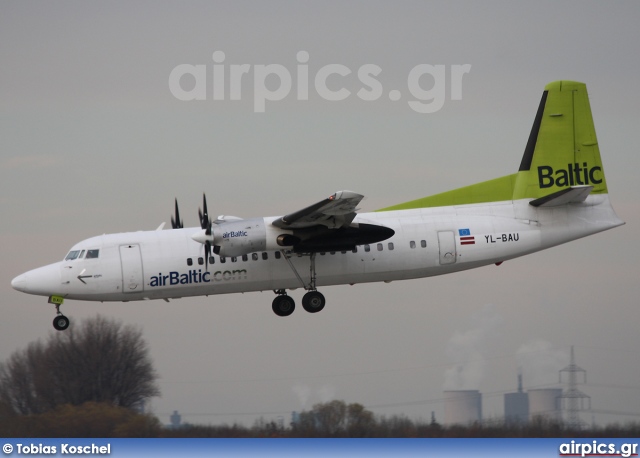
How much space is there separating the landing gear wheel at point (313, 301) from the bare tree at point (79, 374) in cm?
524

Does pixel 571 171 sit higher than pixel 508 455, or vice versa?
pixel 571 171

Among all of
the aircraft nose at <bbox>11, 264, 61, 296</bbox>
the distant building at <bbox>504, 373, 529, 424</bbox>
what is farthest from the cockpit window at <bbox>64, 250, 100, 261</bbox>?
the distant building at <bbox>504, 373, 529, 424</bbox>

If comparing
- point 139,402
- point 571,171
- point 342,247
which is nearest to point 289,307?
point 342,247

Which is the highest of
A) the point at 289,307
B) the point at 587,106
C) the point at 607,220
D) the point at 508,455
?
the point at 587,106

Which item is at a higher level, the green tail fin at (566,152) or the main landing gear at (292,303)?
the green tail fin at (566,152)

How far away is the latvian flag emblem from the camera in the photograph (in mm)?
30766

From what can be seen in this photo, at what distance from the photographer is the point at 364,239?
29562 mm

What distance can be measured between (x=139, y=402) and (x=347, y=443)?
7.08 meters

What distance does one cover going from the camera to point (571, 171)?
105 ft

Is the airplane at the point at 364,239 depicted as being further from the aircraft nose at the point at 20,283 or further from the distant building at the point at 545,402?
the distant building at the point at 545,402

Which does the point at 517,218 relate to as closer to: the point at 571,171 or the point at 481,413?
the point at 571,171

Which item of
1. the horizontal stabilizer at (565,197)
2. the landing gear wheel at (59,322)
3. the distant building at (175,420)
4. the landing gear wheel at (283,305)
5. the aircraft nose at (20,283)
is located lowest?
the distant building at (175,420)

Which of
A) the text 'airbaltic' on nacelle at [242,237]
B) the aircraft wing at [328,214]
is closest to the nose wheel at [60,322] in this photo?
the text 'airbaltic' on nacelle at [242,237]

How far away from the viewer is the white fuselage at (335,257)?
29875 millimetres
